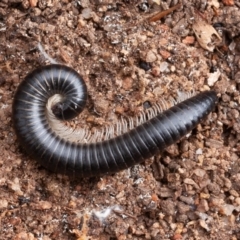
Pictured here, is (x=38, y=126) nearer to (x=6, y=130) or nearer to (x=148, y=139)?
(x=6, y=130)

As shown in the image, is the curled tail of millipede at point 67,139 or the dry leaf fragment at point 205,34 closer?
the curled tail of millipede at point 67,139

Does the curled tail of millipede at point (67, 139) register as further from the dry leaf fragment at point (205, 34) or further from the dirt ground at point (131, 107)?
the dry leaf fragment at point (205, 34)

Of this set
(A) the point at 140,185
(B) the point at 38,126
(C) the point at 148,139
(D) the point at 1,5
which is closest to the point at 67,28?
(D) the point at 1,5

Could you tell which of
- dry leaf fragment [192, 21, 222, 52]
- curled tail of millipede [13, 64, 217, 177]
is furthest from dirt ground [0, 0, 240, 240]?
curled tail of millipede [13, 64, 217, 177]

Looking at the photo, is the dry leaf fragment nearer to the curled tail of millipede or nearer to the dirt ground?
the dirt ground

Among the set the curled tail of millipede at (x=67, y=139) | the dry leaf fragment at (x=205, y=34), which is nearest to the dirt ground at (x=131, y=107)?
the dry leaf fragment at (x=205, y=34)
